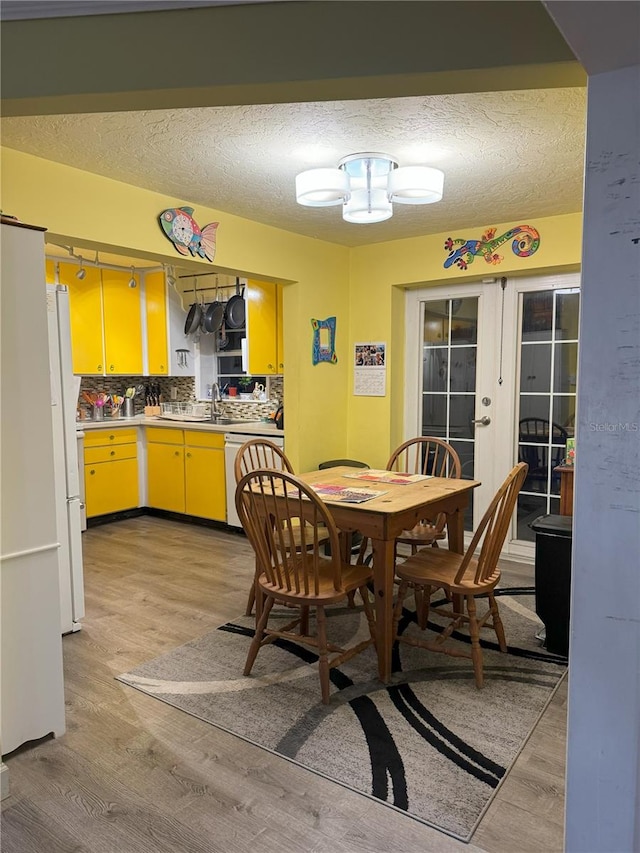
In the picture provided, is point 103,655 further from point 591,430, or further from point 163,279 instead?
point 163,279

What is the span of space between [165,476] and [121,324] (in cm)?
147

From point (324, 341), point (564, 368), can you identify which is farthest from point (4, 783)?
point (564, 368)

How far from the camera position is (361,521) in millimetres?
2602

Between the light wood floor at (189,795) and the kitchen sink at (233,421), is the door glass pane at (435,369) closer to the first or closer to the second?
the kitchen sink at (233,421)

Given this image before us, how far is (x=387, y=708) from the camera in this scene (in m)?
2.41

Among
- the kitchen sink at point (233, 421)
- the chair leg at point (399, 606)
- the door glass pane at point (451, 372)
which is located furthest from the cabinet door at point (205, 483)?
the chair leg at point (399, 606)

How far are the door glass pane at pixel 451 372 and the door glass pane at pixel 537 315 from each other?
360 millimetres

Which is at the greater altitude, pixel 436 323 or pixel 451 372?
pixel 436 323

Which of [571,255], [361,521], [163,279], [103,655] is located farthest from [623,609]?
[163,279]

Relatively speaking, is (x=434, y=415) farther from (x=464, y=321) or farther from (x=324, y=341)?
(x=324, y=341)

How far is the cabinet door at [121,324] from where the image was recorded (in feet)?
17.8

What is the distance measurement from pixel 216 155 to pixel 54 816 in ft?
8.59

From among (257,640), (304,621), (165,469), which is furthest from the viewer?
(165,469)

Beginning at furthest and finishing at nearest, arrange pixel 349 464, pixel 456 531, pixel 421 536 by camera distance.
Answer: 1. pixel 349 464
2. pixel 421 536
3. pixel 456 531
